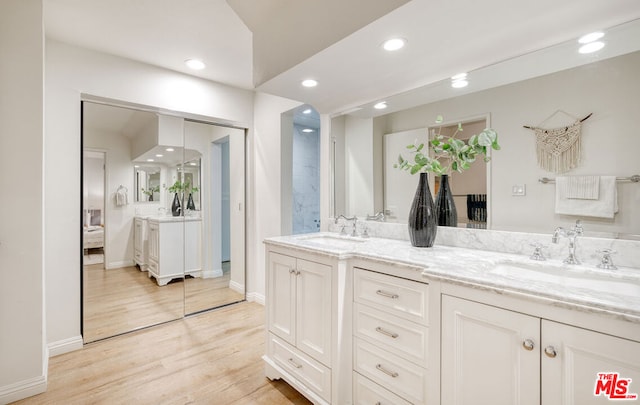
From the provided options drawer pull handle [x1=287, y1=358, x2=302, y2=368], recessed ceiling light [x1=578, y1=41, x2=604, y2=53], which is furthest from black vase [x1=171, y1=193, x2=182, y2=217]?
recessed ceiling light [x1=578, y1=41, x2=604, y2=53]

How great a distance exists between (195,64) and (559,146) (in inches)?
112

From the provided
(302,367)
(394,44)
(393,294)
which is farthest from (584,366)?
(394,44)

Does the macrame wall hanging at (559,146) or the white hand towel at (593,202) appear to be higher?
the macrame wall hanging at (559,146)

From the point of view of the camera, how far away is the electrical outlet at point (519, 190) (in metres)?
1.58

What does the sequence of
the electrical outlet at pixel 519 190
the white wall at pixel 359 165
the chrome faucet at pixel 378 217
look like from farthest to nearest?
the white wall at pixel 359 165 → the chrome faucet at pixel 378 217 → the electrical outlet at pixel 519 190

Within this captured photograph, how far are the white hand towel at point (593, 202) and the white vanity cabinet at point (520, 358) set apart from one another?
74cm

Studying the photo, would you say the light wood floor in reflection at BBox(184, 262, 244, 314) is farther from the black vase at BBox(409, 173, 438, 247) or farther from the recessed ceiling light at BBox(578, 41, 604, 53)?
the recessed ceiling light at BBox(578, 41, 604, 53)

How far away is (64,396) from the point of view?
1.88 metres

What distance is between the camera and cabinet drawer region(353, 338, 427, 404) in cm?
133

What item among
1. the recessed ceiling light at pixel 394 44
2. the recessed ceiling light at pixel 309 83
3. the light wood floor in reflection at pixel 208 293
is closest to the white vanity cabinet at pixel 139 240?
the light wood floor in reflection at pixel 208 293

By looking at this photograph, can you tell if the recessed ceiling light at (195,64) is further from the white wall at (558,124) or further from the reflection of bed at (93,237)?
the white wall at (558,124)

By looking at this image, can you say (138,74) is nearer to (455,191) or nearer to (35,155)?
(35,155)

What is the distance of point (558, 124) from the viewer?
1.46 meters

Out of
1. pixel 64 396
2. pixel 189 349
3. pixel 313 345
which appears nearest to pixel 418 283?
pixel 313 345
